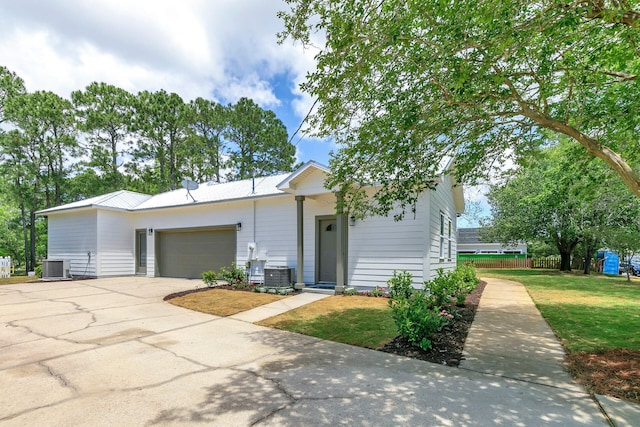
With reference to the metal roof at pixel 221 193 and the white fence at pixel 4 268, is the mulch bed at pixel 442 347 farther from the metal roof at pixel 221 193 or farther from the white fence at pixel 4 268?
the white fence at pixel 4 268

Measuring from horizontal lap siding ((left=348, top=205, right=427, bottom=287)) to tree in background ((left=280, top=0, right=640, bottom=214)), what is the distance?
11.2 ft

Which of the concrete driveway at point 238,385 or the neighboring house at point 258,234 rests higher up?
the neighboring house at point 258,234

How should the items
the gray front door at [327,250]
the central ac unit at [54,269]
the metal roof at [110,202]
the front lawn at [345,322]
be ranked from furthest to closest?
1. the metal roof at [110,202]
2. the central ac unit at [54,269]
3. the gray front door at [327,250]
4. the front lawn at [345,322]

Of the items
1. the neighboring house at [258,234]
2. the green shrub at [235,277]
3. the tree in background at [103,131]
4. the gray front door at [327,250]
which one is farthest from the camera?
the tree in background at [103,131]

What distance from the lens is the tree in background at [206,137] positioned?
24188 mm

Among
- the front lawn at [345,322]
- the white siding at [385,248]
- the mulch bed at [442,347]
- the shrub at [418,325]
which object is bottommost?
the front lawn at [345,322]

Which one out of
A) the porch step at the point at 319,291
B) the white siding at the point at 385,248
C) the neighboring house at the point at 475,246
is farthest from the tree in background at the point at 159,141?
the neighboring house at the point at 475,246

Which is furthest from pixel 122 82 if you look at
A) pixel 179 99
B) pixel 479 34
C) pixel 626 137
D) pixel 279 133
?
pixel 626 137

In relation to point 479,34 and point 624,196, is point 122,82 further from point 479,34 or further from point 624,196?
point 624,196

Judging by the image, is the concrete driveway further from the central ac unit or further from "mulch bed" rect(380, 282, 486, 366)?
the central ac unit

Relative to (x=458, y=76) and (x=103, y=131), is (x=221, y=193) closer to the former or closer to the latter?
(x=458, y=76)

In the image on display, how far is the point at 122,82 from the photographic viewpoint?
21891mm

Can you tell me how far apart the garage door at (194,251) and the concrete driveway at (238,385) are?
7.05 metres

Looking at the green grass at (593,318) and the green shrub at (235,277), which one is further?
the green shrub at (235,277)
